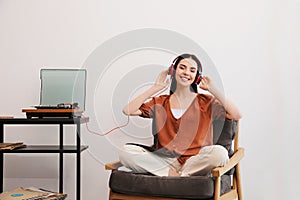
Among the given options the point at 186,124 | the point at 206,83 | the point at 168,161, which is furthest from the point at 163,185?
the point at 206,83

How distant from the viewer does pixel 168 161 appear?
2.38 metres

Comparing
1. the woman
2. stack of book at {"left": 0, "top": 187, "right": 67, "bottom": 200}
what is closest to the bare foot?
the woman

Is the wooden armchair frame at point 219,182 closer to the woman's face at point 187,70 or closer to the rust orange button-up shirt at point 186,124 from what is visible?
the rust orange button-up shirt at point 186,124

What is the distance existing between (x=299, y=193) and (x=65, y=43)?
1.73 m

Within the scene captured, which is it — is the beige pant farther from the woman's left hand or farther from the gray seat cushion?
the woman's left hand

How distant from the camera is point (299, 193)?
286 centimetres

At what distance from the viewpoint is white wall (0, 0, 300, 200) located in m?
2.87

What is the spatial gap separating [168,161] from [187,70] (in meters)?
0.48

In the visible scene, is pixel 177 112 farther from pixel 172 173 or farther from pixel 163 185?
pixel 163 185

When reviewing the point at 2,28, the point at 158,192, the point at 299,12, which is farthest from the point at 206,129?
the point at 2,28

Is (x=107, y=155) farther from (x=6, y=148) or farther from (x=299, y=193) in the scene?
(x=299, y=193)

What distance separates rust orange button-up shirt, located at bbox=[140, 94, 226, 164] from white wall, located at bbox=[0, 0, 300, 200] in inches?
15.9

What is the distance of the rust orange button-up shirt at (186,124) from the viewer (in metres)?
2.39

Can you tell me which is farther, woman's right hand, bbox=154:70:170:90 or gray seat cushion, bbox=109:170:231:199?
woman's right hand, bbox=154:70:170:90
